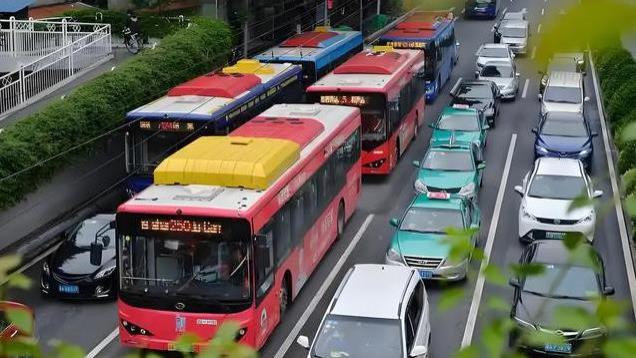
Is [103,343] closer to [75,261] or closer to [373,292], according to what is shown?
[75,261]

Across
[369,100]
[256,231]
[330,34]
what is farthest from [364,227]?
[330,34]

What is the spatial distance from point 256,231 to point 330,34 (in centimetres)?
2040

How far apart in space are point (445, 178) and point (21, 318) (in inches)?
820

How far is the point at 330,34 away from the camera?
1328 inches

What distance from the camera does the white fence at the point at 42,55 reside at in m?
24.7

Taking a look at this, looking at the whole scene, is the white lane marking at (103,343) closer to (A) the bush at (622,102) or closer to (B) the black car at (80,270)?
(B) the black car at (80,270)

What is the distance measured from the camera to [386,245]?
2116cm

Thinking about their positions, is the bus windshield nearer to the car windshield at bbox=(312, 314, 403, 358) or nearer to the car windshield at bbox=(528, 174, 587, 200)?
the car windshield at bbox=(312, 314, 403, 358)

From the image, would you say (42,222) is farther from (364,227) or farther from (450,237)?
(450,237)

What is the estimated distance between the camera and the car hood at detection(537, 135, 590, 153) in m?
25.8

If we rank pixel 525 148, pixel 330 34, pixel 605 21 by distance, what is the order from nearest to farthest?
pixel 605 21, pixel 525 148, pixel 330 34

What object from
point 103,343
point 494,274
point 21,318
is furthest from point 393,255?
point 494,274

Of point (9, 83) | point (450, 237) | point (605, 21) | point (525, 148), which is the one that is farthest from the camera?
point (525, 148)

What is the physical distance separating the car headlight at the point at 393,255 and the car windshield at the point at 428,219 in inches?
26.6
